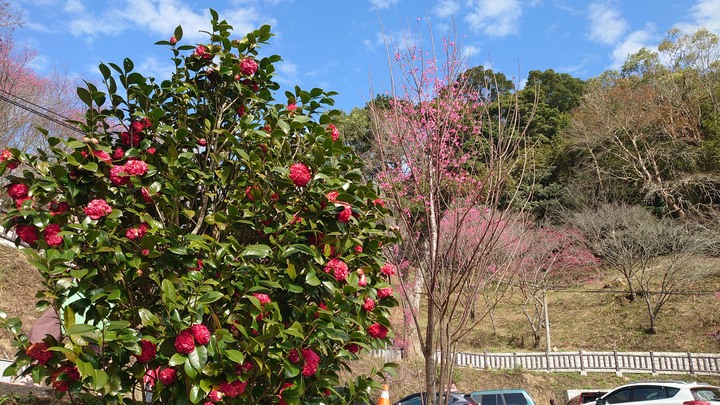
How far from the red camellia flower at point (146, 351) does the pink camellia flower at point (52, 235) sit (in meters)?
0.69

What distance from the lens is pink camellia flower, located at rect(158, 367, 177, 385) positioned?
251 centimetres

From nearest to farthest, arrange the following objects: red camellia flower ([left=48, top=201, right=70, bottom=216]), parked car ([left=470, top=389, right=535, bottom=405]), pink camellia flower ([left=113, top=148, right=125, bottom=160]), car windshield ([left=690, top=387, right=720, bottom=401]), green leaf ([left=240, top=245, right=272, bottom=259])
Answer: green leaf ([left=240, top=245, right=272, bottom=259]) < red camellia flower ([left=48, top=201, right=70, bottom=216]) < pink camellia flower ([left=113, top=148, right=125, bottom=160]) < car windshield ([left=690, top=387, right=720, bottom=401]) < parked car ([left=470, top=389, right=535, bottom=405])

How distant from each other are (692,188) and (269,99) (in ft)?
98.7

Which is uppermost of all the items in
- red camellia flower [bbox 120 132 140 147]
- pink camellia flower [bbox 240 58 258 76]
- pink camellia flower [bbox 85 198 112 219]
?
pink camellia flower [bbox 240 58 258 76]

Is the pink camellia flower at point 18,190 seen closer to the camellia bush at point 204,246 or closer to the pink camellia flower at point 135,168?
the camellia bush at point 204,246

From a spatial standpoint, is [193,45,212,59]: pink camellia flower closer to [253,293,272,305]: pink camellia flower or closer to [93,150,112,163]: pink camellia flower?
[93,150,112,163]: pink camellia flower

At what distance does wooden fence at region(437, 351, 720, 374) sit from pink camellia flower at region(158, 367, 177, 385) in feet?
52.7

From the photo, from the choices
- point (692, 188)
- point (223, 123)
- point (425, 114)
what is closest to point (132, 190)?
point (223, 123)

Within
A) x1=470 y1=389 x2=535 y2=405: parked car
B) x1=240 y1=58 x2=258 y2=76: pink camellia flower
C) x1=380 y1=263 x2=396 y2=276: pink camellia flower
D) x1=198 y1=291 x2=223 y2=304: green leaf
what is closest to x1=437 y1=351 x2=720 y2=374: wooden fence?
x1=470 y1=389 x2=535 y2=405: parked car

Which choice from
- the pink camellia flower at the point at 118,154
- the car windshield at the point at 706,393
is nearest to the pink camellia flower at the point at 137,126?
the pink camellia flower at the point at 118,154

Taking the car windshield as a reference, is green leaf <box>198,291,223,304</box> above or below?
above

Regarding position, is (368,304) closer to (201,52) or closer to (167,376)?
(167,376)

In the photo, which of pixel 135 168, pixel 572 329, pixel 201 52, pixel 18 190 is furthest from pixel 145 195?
pixel 572 329

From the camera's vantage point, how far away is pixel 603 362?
734 inches
